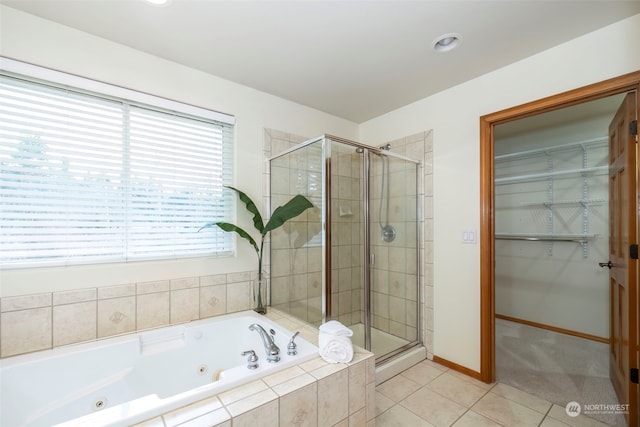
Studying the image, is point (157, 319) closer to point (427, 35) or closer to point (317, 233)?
point (317, 233)

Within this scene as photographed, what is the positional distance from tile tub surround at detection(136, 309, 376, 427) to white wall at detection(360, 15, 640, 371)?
1.15 m

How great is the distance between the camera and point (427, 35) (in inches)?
67.3

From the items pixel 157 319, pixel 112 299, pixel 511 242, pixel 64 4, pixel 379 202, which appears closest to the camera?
pixel 64 4

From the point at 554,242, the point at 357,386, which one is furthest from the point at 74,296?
the point at 554,242

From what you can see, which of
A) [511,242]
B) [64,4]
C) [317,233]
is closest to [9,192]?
[64,4]

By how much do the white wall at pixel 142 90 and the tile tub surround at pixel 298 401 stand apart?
1089 mm

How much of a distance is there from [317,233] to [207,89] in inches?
55.9

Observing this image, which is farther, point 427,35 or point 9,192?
point 427,35

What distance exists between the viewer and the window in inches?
60.8

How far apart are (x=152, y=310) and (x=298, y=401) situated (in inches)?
49.0

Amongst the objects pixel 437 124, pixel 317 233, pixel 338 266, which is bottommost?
pixel 338 266

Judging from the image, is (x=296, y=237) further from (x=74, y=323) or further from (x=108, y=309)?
(x=74, y=323)

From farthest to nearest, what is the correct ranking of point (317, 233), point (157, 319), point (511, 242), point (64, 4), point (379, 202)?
point (511, 242)
point (379, 202)
point (317, 233)
point (157, 319)
point (64, 4)

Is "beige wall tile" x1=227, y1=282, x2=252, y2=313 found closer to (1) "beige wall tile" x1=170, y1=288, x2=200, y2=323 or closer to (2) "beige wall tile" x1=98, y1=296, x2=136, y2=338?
(1) "beige wall tile" x1=170, y1=288, x2=200, y2=323
